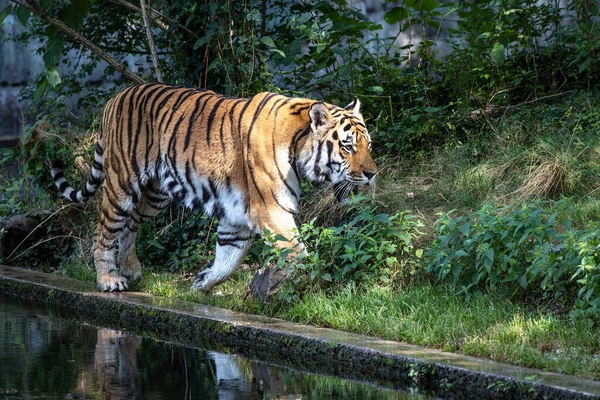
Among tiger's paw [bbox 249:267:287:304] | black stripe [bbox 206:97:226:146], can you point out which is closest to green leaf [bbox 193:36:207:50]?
black stripe [bbox 206:97:226:146]

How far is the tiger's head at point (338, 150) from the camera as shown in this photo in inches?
271

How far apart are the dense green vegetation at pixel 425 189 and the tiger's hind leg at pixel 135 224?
0.29m

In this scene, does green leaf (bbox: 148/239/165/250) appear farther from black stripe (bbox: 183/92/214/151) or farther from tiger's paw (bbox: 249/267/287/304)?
tiger's paw (bbox: 249/267/287/304)

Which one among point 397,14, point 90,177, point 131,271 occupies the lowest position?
point 131,271

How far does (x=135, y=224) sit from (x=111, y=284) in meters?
0.72

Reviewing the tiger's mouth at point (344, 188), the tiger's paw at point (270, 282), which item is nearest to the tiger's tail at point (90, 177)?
the tiger's mouth at point (344, 188)

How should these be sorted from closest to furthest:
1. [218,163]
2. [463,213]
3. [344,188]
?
[344,188] < [218,163] < [463,213]

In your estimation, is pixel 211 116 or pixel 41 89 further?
pixel 41 89

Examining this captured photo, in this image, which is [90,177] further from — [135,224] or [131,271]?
[131,271]

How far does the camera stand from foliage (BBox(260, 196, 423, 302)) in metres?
6.44

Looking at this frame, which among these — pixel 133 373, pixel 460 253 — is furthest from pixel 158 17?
pixel 133 373

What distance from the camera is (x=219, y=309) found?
6.66m

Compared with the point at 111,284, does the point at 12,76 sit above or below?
above

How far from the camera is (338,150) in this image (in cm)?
691
